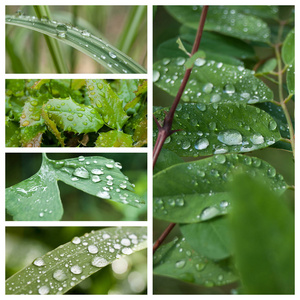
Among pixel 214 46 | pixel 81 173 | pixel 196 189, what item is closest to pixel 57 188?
pixel 81 173

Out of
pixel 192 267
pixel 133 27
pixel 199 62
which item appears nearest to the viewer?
pixel 192 267

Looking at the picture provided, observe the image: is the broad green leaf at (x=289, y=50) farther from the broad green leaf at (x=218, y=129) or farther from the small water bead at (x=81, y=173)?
the small water bead at (x=81, y=173)

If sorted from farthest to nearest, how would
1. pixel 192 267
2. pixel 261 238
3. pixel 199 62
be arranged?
pixel 199 62, pixel 192 267, pixel 261 238

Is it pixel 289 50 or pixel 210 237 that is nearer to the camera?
pixel 210 237

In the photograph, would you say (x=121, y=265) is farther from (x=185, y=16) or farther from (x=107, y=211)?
(x=185, y=16)

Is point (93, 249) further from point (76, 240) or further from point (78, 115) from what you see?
point (78, 115)
